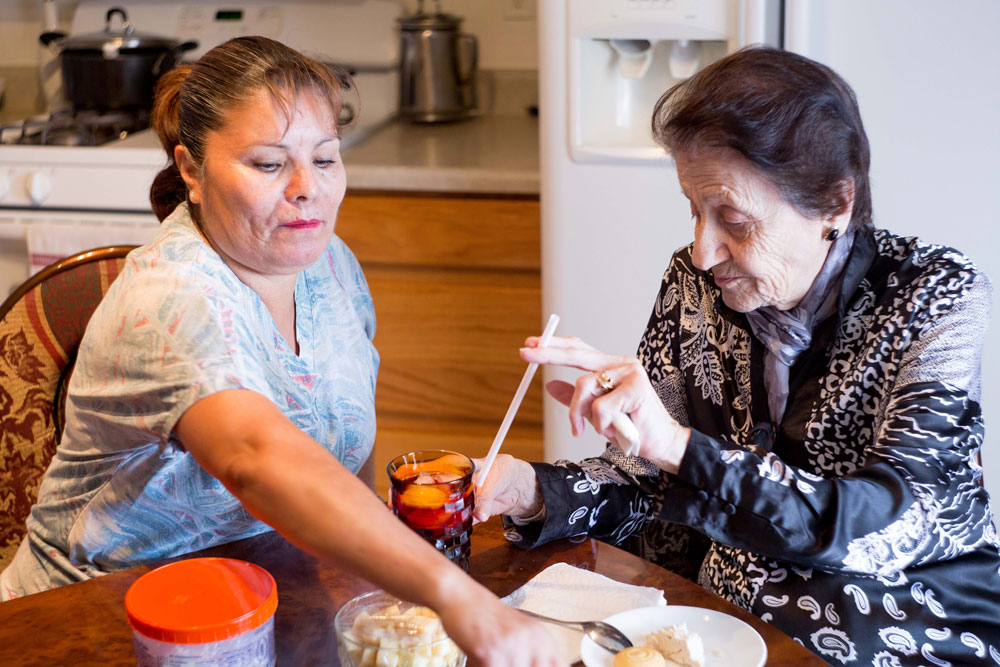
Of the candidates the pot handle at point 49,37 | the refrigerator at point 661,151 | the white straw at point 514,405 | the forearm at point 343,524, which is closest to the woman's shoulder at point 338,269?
the white straw at point 514,405

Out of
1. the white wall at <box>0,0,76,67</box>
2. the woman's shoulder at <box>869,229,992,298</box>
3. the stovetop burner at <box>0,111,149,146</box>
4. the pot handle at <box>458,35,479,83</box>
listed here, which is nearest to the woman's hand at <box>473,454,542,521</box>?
the woman's shoulder at <box>869,229,992,298</box>

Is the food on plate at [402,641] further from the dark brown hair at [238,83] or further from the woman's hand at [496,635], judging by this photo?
the dark brown hair at [238,83]

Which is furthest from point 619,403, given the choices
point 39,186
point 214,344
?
point 39,186

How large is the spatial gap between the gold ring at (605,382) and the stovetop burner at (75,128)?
205 cm

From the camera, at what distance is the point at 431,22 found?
2959 mm

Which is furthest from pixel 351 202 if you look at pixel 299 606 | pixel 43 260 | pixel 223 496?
pixel 299 606

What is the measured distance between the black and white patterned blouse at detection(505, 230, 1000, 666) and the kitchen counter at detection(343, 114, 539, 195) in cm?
119

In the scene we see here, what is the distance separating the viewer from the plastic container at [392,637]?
867 millimetres

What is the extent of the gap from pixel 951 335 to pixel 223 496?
0.87 metres

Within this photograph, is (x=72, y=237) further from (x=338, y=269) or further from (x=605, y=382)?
(x=605, y=382)

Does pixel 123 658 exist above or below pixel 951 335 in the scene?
below

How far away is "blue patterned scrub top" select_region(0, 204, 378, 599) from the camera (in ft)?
3.61

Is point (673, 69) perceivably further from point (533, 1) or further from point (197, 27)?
point (197, 27)

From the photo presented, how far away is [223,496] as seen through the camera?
128 cm
